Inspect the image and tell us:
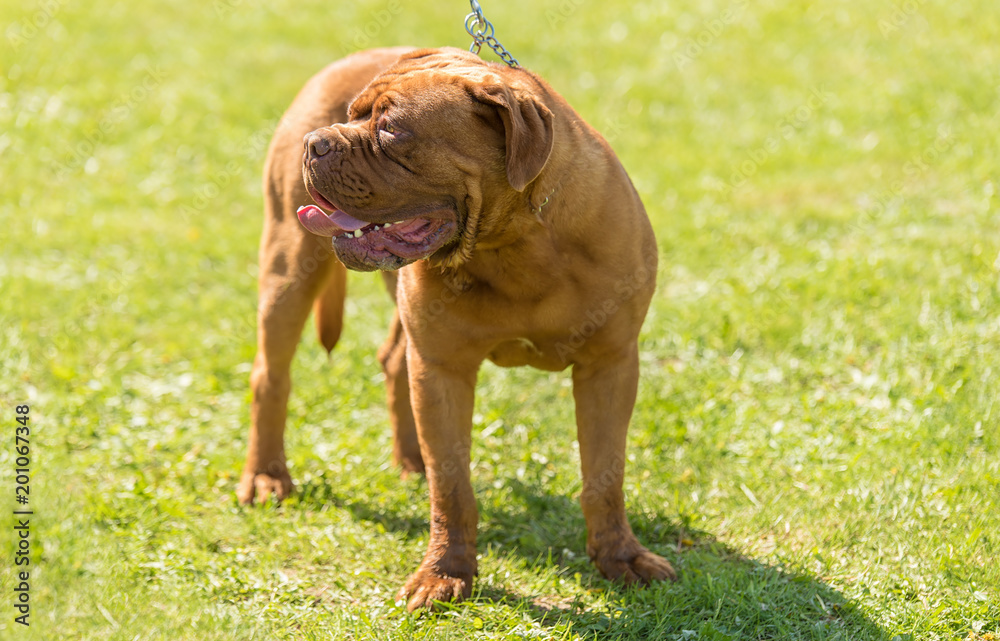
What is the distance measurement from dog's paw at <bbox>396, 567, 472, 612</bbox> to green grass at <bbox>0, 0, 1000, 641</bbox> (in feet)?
0.23

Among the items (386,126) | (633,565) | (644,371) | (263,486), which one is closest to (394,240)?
(386,126)

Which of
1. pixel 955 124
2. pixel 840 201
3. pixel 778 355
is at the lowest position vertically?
pixel 778 355

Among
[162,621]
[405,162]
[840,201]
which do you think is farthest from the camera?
[840,201]

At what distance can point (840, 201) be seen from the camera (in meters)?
7.18

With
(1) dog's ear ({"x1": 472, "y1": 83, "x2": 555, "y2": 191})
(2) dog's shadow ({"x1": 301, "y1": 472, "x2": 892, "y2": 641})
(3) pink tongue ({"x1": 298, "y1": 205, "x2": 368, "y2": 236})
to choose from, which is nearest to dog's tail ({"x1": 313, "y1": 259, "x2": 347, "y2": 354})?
(2) dog's shadow ({"x1": 301, "y1": 472, "x2": 892, "y2": 641})

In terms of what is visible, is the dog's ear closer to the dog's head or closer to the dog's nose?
the dog's head

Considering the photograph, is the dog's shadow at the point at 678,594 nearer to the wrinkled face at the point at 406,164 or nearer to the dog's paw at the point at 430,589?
the dog's paw at the point at 430,589

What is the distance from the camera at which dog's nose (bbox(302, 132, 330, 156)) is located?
313 centimetres

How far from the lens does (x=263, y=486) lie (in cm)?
442

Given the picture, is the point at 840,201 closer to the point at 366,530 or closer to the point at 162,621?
the point at 366,530

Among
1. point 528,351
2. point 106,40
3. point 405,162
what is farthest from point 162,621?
point 106,40

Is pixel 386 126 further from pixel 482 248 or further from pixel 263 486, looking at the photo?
pixel 263 486

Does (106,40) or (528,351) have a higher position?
(106,40)

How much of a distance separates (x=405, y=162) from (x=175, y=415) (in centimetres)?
272
